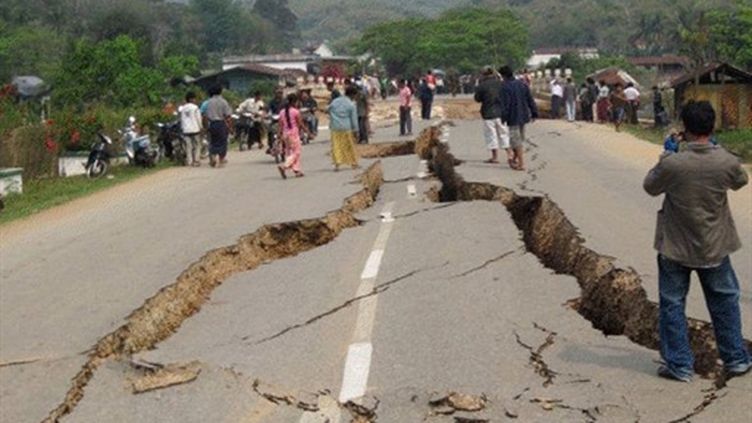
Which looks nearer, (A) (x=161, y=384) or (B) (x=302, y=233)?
(A) (x=161, y=384)

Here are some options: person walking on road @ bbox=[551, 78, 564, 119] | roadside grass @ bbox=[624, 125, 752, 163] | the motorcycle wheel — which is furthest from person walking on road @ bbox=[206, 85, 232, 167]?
person walking on road @ bbox=[551, 78, 564, 119]

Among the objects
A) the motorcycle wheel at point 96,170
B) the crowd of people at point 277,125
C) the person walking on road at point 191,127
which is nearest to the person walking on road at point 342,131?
the crowd of people at point 277,125

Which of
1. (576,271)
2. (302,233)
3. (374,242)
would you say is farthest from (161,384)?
(302,233)

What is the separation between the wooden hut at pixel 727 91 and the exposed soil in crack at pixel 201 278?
810 inches

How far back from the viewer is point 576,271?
10336mm

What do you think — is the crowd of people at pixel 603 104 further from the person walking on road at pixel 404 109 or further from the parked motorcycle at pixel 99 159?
the parked motorcycle at pixel 99 159

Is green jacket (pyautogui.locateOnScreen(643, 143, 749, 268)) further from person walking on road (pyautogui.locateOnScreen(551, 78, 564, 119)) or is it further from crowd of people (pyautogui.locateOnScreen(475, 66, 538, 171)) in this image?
person walking on road (pyautogui.locateOnScreen(551, 78, 564, 119))

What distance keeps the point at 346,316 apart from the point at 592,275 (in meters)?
2.49

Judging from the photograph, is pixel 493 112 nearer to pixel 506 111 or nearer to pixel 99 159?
pixel 506 111

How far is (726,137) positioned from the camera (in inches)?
1232

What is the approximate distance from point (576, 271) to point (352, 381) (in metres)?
4.16

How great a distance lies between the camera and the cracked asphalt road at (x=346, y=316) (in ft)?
20.9

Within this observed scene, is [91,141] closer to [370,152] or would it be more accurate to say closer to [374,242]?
[370,152]

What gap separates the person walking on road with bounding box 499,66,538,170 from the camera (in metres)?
18.3
